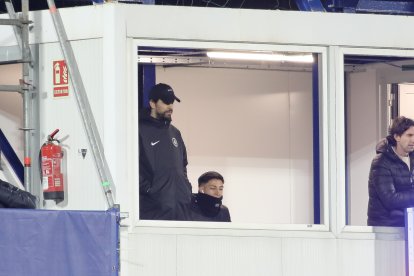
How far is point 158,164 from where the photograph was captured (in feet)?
33.6

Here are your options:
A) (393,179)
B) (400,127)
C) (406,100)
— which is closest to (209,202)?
(393,179)

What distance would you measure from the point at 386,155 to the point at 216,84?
2881mm

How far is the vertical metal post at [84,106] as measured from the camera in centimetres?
974

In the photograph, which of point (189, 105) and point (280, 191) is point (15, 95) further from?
point (280, 191)

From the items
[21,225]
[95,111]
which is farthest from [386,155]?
[21,225]

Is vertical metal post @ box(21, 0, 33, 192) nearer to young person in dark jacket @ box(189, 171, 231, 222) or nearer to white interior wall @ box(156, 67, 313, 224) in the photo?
young person in dark jacket @ box(189, 171, 231, 222)

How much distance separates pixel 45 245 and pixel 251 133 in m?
4.02

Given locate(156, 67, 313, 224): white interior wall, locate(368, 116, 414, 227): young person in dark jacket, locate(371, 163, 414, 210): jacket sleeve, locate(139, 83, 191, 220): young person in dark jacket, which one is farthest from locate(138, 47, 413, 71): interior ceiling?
locate(371, 163, 414, 210): jacket sleeve

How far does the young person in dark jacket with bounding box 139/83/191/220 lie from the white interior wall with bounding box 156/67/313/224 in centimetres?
232

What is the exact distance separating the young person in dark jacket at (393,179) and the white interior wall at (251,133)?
2129mm

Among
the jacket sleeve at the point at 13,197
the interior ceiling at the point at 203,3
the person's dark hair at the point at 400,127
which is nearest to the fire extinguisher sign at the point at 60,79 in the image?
the jacket sleeve at the point at 13,197

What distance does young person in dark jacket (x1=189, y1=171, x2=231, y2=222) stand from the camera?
1056 cm

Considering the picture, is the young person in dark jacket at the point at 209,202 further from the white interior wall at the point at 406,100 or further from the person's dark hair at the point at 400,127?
the white interior wall at the point at 406,100

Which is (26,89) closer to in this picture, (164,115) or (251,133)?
(164,115)
